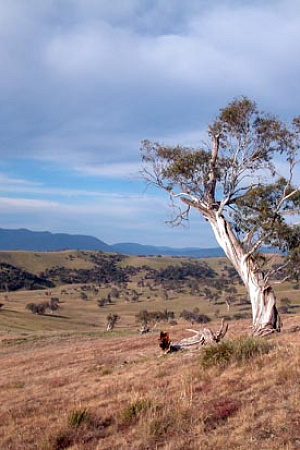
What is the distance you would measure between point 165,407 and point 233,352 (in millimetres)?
3560

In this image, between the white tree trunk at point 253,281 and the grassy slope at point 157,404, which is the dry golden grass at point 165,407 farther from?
the white tree trunk at point 253,281

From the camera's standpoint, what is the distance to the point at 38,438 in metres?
7.84

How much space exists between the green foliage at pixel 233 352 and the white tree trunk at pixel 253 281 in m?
5.13

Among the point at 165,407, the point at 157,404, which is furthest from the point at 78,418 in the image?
the point at 165,407

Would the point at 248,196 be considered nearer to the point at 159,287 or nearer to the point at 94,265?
the point at 159,287

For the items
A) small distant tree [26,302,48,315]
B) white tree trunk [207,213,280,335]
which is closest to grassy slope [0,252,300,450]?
white tree trunk [207,213,280,335]

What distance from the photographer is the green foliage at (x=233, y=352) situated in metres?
11.4

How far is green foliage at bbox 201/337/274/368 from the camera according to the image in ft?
37.3

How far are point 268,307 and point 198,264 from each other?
559 ft

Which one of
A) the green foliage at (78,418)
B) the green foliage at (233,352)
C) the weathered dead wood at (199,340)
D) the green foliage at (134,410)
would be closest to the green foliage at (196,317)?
the weathered dead wood at (199,340)

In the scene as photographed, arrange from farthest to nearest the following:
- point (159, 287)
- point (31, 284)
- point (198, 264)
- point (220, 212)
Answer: point (198, 264) → point (159, 287) → point (31, 284) → point (220, 212)

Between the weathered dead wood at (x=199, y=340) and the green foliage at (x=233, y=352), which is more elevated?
the green foliage at (x=233, y=352)

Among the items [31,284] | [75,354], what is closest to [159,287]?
[31,284]

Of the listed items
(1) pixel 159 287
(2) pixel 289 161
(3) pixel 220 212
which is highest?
(2) pixel 289 161
